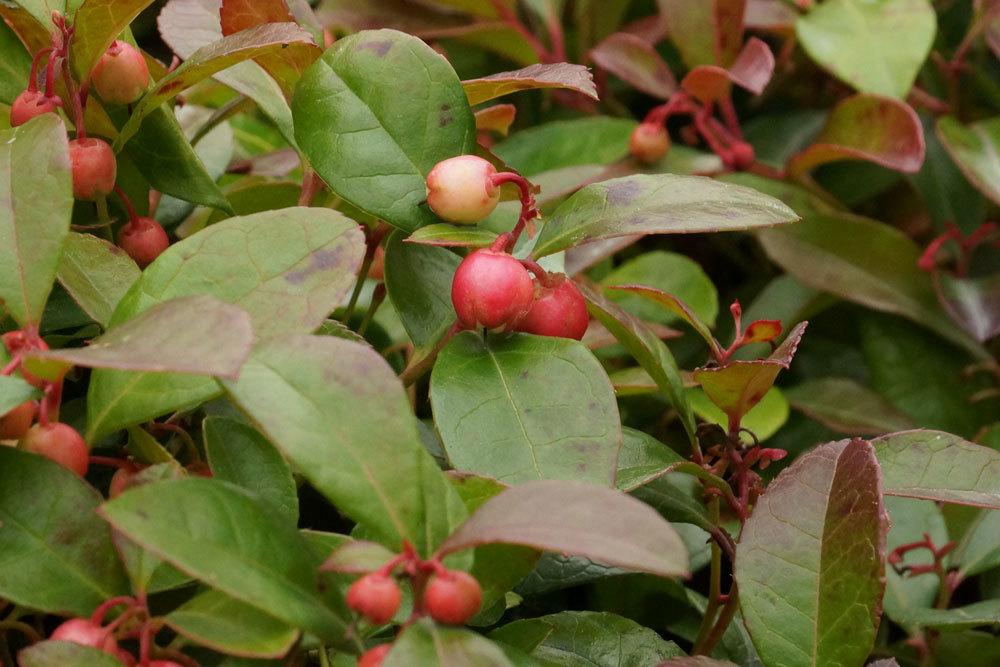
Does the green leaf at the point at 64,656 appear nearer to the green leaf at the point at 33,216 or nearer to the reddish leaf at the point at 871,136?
the green leaf at the point at 33,216

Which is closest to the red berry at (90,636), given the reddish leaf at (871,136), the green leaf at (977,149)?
the reddish leaf at (871,136)

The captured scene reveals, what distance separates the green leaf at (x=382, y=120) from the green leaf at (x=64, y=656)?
318mm

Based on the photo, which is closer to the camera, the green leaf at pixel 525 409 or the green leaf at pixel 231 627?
the green leaf at pixel 231 627

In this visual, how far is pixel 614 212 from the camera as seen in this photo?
71 cm

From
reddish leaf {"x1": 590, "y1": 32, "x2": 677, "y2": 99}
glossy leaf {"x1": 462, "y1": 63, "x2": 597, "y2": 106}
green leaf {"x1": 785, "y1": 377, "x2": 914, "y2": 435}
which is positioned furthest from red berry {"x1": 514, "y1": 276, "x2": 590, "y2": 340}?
reddish leaf {"x1": 590, "y1": 32, "x2": 677, "y2": 99}

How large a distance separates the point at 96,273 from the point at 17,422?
4.4 inches

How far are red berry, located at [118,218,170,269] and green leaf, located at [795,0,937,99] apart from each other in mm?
872

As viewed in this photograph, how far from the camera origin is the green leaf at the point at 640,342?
73 cm

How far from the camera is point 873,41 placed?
135 cm

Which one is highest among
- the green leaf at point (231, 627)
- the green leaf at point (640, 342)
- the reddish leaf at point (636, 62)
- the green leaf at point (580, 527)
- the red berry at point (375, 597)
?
the green leaf at point (580, 527)

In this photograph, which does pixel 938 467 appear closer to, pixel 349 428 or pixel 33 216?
pixel 349 428

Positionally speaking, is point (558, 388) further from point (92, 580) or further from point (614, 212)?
point (92, 580)

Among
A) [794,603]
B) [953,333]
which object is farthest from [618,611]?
[953,333]

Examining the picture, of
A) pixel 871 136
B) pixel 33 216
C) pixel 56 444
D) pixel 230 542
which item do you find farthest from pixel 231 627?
pixel 871 136
